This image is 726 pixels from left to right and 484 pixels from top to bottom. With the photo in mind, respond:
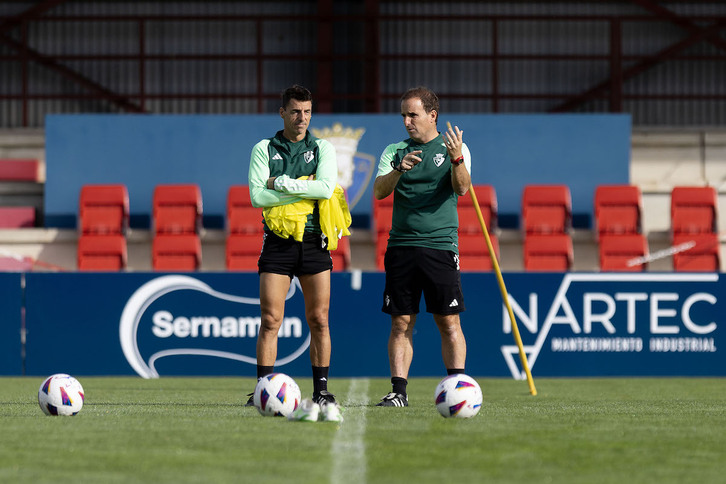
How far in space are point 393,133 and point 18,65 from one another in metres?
7.80

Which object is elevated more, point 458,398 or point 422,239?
point 422,239

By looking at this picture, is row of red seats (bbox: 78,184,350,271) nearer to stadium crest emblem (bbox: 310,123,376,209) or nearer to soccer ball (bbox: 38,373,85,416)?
stadium crest emblem (bbox: 310,123,376,209)

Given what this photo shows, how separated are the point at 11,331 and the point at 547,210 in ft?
22.2

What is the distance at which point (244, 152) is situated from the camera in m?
14.7

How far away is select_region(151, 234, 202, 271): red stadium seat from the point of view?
13.7m

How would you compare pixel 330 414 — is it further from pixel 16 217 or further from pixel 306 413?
pixel 16 217

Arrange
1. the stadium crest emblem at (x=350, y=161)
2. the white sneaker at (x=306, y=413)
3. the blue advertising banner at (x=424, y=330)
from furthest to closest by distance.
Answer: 1. the stadium crest emblem at (x=350, y=161)
2. the blue advertising banner at (x=424, y=330)
3. the white sneaker at (x=306, y=413)

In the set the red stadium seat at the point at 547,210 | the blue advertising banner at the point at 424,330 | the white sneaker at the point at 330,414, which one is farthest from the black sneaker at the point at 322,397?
the red stadium seat at the point at 547,210

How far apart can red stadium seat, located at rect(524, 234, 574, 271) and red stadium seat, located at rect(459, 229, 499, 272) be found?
1.42ft

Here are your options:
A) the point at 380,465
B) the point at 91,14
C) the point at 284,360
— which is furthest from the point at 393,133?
the point at 380,465

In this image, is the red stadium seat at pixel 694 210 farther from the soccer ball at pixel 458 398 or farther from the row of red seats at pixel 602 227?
the soccer ball at pixel 458 398

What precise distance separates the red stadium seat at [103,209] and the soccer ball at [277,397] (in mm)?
8725

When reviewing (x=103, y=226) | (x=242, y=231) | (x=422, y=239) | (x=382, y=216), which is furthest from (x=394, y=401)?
(x=103, y=226)

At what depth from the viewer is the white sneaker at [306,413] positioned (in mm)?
5410
